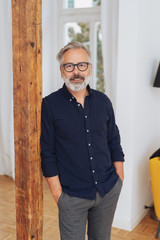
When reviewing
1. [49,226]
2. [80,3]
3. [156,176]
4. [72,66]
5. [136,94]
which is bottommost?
[49,226]

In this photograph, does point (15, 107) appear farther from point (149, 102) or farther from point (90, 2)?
point (90, 2)

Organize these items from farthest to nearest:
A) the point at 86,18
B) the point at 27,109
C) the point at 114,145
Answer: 1. the point at 86,18
2. the point at 114,145
3. the point at 27,109

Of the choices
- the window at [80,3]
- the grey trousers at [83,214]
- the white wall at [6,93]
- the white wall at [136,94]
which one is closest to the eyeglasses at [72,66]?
the grey trousers at [83,214]

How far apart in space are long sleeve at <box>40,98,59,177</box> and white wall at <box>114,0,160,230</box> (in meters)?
1.34

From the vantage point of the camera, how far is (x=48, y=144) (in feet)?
6.79

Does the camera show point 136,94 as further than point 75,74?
Yes

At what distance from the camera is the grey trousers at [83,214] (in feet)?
6.74

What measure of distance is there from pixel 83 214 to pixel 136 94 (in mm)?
1497

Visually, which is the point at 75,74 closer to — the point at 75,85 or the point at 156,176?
the point at 75,85

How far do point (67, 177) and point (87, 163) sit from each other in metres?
0.15

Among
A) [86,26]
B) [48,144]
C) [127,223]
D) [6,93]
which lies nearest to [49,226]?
[127,223]

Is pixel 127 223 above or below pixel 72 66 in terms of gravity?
below

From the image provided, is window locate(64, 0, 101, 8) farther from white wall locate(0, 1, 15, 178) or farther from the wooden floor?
the wooden floor

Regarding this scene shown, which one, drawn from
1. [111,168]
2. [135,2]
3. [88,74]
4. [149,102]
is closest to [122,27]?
[135,2]
